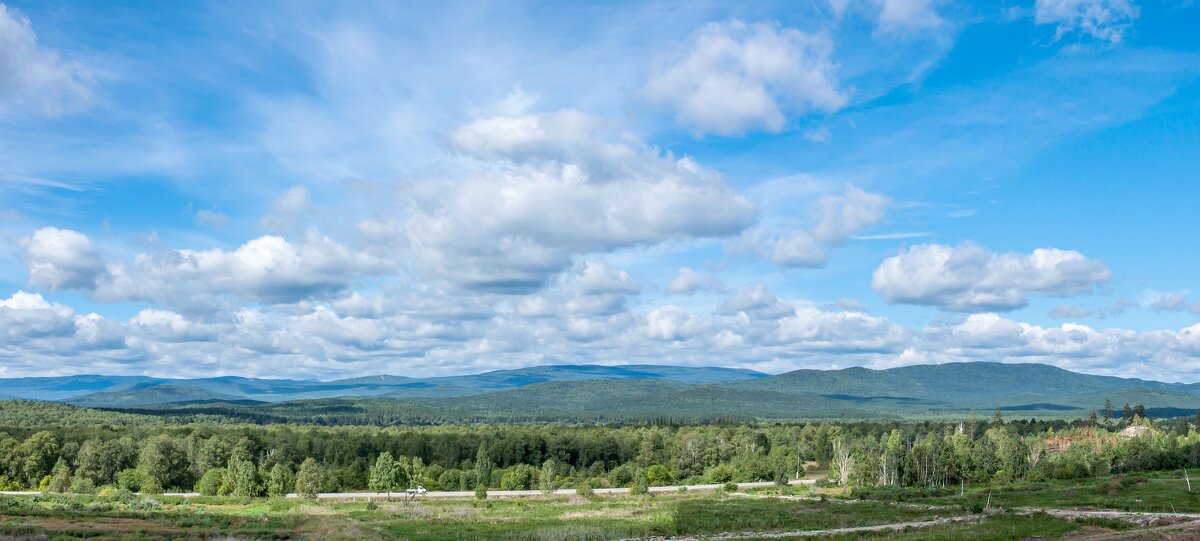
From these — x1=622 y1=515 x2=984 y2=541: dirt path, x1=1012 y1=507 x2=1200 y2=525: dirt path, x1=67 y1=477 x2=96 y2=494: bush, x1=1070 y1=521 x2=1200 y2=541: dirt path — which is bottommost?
x1=67 y1=477 x2=96 y2=494: bush

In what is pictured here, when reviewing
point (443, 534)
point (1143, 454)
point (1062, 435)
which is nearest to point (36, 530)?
point (443, 534)

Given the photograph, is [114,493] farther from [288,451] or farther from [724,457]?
[724,457]

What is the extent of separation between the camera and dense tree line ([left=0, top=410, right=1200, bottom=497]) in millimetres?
99625

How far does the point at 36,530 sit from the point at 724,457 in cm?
9612

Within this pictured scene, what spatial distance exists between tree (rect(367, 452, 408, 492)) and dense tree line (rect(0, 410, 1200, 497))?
157 mm

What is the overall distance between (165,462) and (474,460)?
133 feet

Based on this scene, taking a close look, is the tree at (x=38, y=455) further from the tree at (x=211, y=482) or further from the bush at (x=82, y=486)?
the tree at (x=211, y=482)

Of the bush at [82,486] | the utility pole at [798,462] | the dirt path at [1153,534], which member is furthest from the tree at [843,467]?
the bush at [82,486]

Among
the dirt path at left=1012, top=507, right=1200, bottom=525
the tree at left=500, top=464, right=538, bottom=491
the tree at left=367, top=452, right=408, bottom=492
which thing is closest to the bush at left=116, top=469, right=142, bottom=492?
the tree at left=367, top=452, right=408, bottom=492

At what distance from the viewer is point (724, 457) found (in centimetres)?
12888

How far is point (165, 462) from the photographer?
104m

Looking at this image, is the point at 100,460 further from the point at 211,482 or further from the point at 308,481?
the point at 308,481

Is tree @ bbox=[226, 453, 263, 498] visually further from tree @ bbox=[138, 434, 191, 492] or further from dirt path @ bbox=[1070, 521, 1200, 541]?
dirt path @ bbox=[1070, 521, 1200, 541]

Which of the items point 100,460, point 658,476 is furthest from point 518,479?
point 100,460
